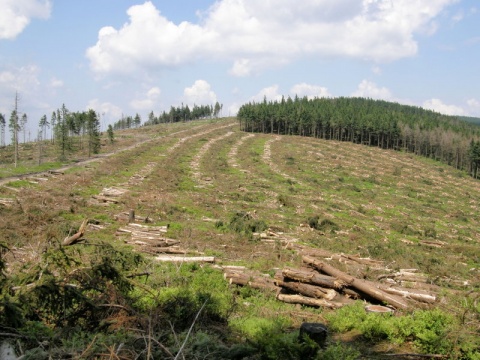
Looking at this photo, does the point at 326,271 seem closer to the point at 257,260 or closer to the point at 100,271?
the point at 257,260

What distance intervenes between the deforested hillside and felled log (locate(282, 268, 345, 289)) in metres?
0.04

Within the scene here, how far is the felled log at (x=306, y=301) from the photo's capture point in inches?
379

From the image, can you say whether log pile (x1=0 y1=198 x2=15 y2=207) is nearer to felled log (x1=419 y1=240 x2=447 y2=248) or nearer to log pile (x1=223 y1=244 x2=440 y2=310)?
log pile (x1=223 y1=244 x2=440 y2=310)

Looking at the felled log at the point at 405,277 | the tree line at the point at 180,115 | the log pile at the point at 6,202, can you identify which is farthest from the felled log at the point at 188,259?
the tree line at the point at 180,115

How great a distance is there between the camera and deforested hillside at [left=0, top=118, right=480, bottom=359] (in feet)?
20.2

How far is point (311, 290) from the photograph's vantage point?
10.1 metres

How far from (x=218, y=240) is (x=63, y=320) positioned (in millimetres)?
10658

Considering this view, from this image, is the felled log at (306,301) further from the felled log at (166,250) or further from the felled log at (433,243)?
the felled log at (433,243)

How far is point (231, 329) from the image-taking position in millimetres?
7719

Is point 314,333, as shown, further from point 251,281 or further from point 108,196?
point 108,196

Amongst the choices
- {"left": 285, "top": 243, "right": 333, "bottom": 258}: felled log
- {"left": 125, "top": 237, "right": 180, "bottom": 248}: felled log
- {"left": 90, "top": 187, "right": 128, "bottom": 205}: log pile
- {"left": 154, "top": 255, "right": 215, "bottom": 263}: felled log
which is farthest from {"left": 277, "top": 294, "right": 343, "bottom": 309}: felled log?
{"left": 90, "top": 187, "right": 128, "bottom": 205}: log pile

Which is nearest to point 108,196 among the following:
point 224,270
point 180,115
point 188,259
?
point 188,259

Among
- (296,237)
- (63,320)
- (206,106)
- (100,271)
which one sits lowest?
(296,237)

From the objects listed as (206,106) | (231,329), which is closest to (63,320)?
(231,329)
